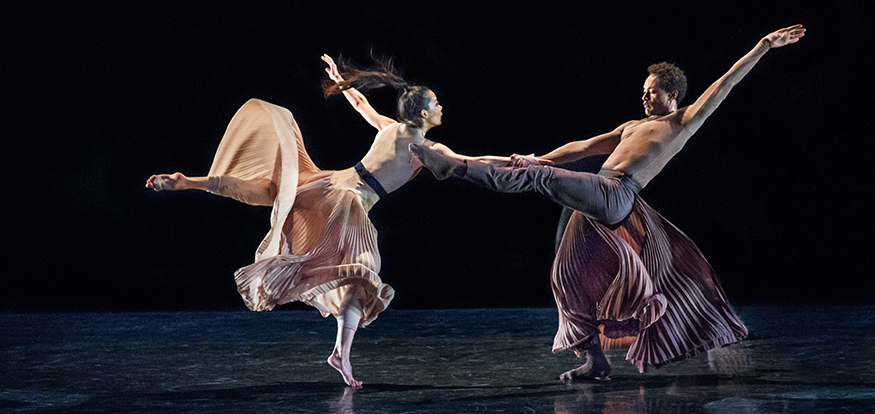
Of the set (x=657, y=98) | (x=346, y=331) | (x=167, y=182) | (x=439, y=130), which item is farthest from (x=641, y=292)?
(x=439, y=130)

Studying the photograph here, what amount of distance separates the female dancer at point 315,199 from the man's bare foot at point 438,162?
66 millimetres

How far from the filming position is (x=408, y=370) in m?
2.78

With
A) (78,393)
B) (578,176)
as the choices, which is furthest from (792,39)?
(78,393)

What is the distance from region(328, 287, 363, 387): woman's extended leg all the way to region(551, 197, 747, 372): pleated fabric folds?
670 millimetres

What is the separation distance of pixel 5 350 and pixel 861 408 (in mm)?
3146

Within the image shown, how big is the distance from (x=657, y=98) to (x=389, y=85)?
39.1 inches

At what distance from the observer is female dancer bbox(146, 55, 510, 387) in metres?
2.58

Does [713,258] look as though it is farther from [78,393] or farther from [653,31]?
[78,393]

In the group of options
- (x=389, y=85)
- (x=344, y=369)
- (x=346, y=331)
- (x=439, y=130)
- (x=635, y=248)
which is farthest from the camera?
(x=439, y=130)

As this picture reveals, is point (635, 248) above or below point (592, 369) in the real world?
above

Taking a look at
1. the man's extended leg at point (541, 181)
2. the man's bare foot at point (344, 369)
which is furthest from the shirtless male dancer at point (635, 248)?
the man's bare foot at point (344, 369)

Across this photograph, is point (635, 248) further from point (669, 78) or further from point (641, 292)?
point (669, 78)

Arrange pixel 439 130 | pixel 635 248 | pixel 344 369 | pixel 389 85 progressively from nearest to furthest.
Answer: pixel 344 369 < pixel 635 248 < pixel 389 85 < pixel 439 130

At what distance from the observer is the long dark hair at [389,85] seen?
2869 millimetres
